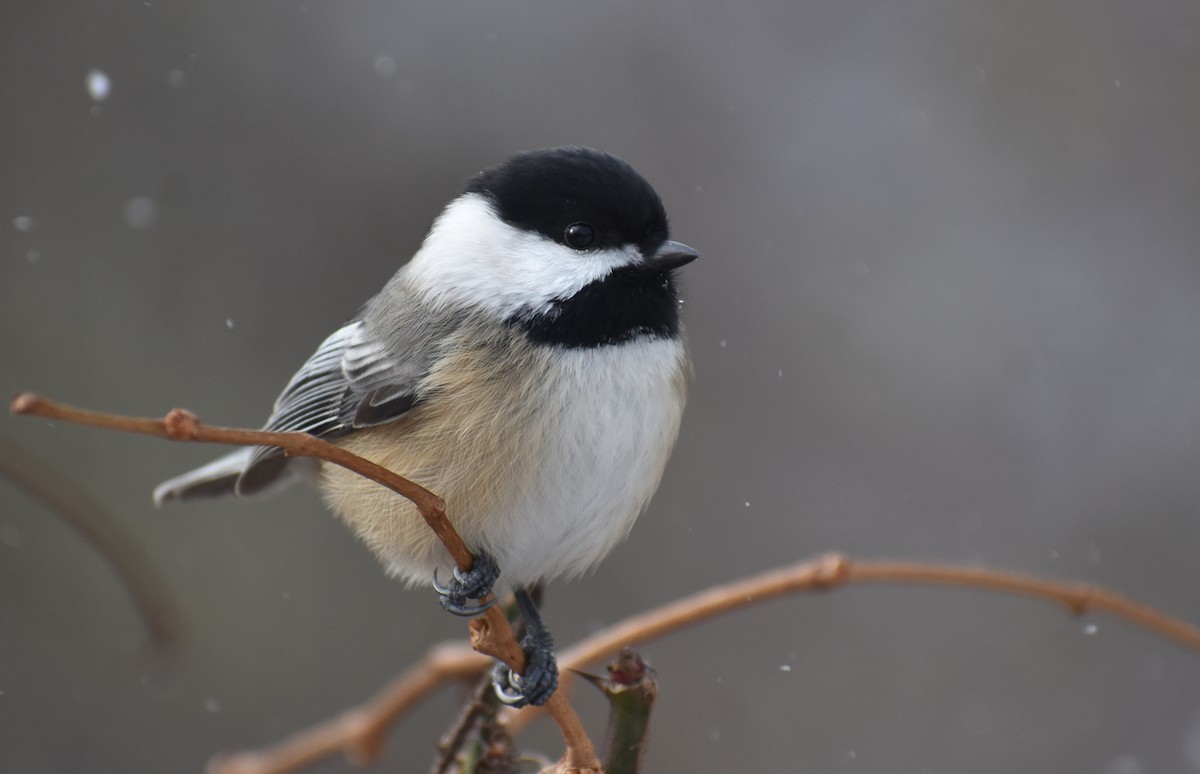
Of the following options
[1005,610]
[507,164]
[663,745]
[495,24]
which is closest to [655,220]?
[507,164]

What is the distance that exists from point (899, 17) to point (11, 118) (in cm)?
316

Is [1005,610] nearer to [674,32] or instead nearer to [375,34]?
[674,32]

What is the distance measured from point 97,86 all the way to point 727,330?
7.40ft

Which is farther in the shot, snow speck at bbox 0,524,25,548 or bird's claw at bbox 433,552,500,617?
snow speck at bbox 0,524,25,548

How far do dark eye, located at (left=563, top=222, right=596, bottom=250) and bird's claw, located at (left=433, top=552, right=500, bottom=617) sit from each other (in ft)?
1.64

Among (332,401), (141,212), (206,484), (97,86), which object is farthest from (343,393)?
(97,86)

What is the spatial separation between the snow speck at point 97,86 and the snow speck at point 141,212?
363 millimetres

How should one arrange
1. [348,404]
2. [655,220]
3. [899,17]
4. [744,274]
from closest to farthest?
[655,220] → [348,404] → [744,274] → [899,17]

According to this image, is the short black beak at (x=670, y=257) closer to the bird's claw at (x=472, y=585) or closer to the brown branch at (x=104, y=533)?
the bird's claw at (x=472, y=585)

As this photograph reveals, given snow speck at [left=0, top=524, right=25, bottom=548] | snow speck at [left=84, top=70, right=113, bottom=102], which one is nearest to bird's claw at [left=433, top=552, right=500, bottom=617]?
snow speck at [left=0, top=524, right=25, bottom=548]

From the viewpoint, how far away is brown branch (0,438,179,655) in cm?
122

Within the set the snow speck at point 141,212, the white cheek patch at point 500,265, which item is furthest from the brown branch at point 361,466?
the snow speck at point 141,212

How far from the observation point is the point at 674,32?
430cm

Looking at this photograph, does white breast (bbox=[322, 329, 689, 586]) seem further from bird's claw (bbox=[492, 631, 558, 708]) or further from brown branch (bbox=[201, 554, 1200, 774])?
brown branch (bbox=[201, 554, 1200, 774])
